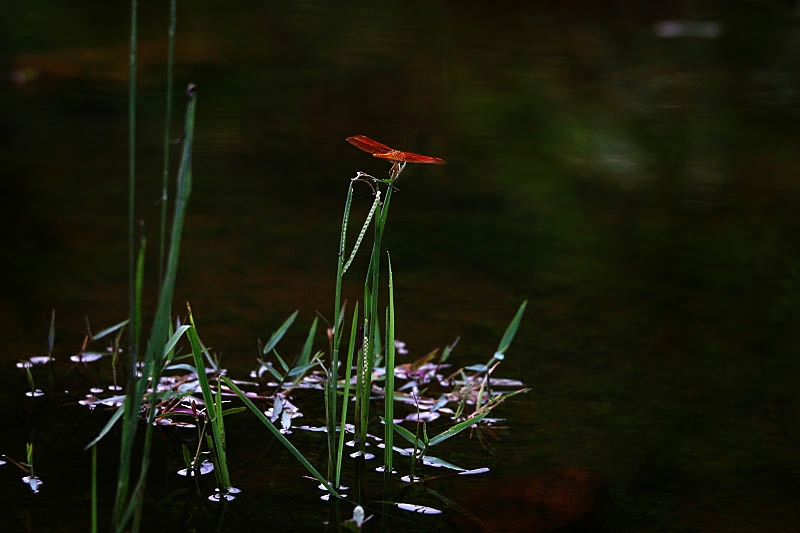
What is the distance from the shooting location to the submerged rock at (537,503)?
1104mm

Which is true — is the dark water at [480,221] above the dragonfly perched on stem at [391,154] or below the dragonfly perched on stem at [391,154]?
below

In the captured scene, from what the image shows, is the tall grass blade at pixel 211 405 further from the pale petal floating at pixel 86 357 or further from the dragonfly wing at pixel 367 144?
the pale petal floating at pixel 86 357

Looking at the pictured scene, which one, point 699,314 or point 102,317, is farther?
point 699,314

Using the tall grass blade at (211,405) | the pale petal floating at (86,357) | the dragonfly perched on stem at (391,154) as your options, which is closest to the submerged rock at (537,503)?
the tall grass blade at (211,405)

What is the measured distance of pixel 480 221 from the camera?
228 cm

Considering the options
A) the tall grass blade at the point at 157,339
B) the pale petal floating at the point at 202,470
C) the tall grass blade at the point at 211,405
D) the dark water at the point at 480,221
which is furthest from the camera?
the dark water at the point at 480,221

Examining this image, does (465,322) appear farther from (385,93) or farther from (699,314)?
(385,93)

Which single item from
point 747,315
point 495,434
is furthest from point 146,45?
point 495,434

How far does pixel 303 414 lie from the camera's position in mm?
1334

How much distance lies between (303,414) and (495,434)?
0.24m

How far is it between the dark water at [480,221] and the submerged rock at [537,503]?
0.03 metres

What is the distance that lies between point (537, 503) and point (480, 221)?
1.20 m

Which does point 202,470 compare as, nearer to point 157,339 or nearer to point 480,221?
point 157,339

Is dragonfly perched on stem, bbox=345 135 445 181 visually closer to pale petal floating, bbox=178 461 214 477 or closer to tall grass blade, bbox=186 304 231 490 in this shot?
tall grass blade, bbox=186 304 231 490
